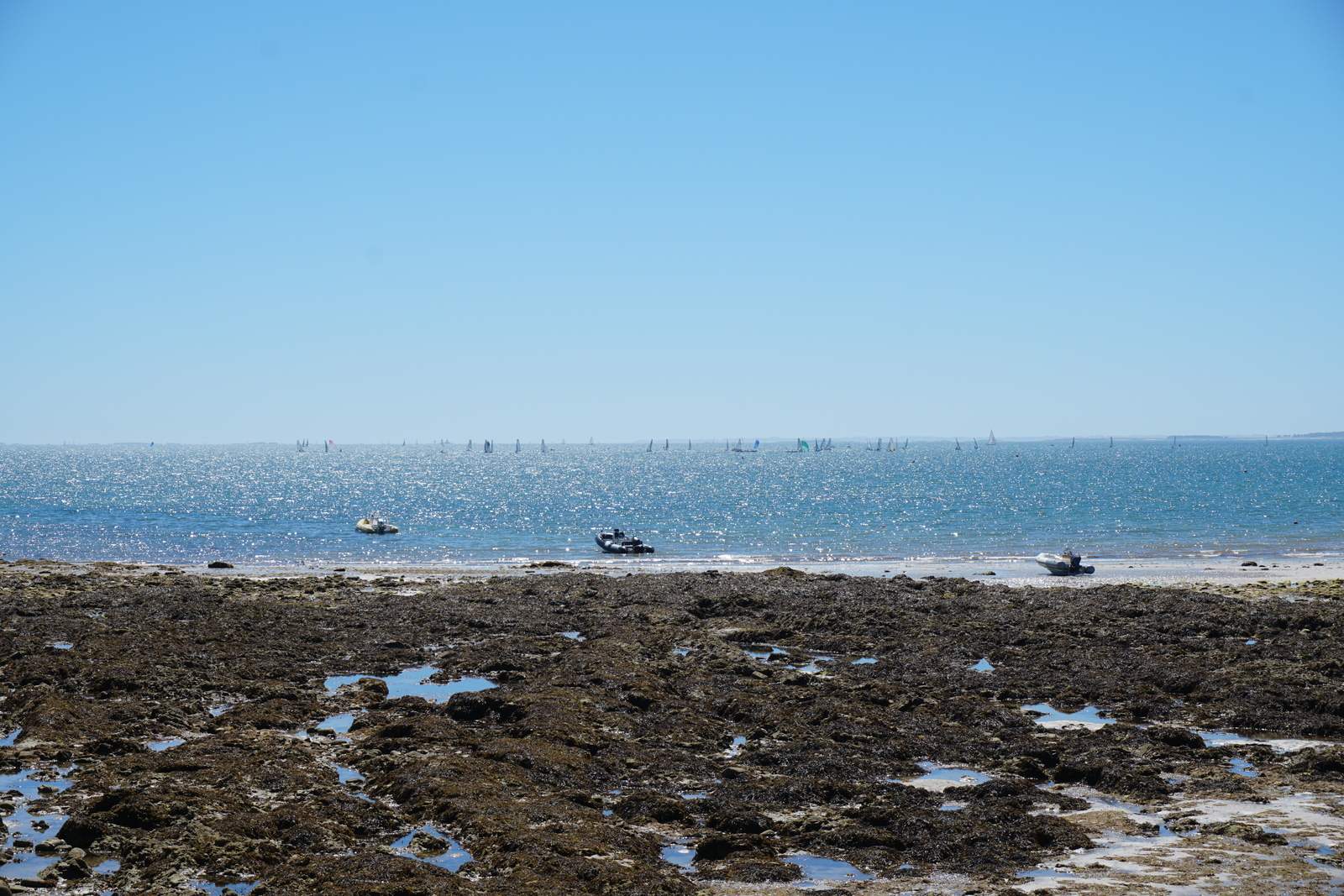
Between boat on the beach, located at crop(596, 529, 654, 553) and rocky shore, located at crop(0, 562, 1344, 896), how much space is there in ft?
99.7

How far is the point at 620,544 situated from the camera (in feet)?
222

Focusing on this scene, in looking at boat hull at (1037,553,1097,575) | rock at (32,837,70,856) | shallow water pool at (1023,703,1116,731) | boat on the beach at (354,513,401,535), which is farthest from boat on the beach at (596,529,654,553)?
rock at (32,837,70,856)

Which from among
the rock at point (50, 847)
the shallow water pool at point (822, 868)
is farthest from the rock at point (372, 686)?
the shallow water pool at point (822, 868)

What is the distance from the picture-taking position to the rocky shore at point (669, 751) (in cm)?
1352

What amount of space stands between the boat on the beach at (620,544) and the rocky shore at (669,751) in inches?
1196

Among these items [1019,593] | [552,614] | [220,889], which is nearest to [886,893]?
[220,889]

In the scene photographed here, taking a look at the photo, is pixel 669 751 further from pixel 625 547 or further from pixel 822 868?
pixel 625 547

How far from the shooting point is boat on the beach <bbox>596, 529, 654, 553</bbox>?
67.1 m

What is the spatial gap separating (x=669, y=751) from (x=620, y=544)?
159 ft

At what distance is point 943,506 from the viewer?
10706 cm

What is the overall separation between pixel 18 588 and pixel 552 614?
22.3 m

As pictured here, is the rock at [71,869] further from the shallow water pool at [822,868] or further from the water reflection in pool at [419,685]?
the water reflection in pool at [419,685]

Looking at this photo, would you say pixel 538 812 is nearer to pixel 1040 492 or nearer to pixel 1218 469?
pixel 1040 492

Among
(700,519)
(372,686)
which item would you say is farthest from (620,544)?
(372,686)
